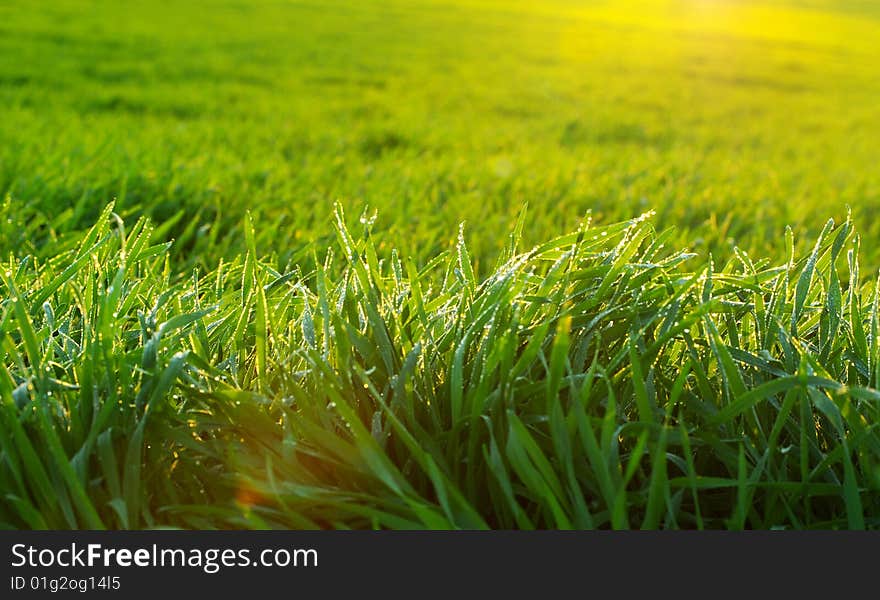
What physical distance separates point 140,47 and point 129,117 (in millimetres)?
4493

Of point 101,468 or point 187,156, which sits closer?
point 101,468

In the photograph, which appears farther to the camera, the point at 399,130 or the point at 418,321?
the point at 399,130

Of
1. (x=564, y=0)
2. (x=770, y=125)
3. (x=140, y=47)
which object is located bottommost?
(x=770, y=125)

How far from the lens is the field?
3.92 feet

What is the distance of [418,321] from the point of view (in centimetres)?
149

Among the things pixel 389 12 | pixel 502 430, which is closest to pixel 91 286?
Answer: pixel 502 430

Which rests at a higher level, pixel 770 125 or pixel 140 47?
pixel 140 47

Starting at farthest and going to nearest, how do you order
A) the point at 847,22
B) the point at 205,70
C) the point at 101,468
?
the point at 847,22
the point at 205,70
the point at 101,468

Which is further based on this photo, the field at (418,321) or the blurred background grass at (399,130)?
the blurred background grass at (399,130)

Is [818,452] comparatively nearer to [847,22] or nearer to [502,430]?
[502,430]

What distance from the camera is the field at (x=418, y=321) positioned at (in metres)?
1.19

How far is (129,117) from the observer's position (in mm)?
6113

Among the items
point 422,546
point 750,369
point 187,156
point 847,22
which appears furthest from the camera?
point 847,22

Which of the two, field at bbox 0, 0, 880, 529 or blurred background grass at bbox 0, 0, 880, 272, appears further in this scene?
blurred background grass at bbox 0, 0, 880, 272
